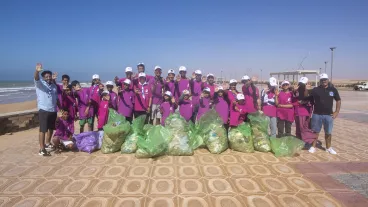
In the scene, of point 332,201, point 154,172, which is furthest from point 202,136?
point 332,201

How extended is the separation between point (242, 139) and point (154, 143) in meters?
1.82

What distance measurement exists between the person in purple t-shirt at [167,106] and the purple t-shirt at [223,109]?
3.41 feet

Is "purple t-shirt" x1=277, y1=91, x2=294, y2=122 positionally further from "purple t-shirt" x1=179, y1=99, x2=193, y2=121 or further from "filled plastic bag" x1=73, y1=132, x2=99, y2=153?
"filled plastic bag" x1=73, y1=132, x2=99, y2=153

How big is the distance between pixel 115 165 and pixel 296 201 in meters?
2.92

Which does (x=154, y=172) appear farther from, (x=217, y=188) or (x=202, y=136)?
(x=202, y=136)

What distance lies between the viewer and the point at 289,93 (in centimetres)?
495

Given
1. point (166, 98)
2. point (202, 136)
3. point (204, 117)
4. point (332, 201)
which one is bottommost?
point (332, 201)

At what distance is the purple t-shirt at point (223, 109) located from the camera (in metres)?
4.99

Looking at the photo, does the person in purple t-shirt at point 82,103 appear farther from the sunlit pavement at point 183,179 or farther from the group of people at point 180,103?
the sunlit pavement at point 183,179

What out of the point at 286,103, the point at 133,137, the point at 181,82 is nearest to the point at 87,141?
the point at 133,137

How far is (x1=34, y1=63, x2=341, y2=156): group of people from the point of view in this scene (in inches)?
178

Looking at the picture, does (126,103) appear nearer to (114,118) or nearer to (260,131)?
(114,118)

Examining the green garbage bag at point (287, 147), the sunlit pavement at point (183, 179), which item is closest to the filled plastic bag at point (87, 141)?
the sunlit pavement at point (183, 179)

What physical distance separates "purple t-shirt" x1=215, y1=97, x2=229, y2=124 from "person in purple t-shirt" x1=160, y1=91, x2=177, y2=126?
1040mm
